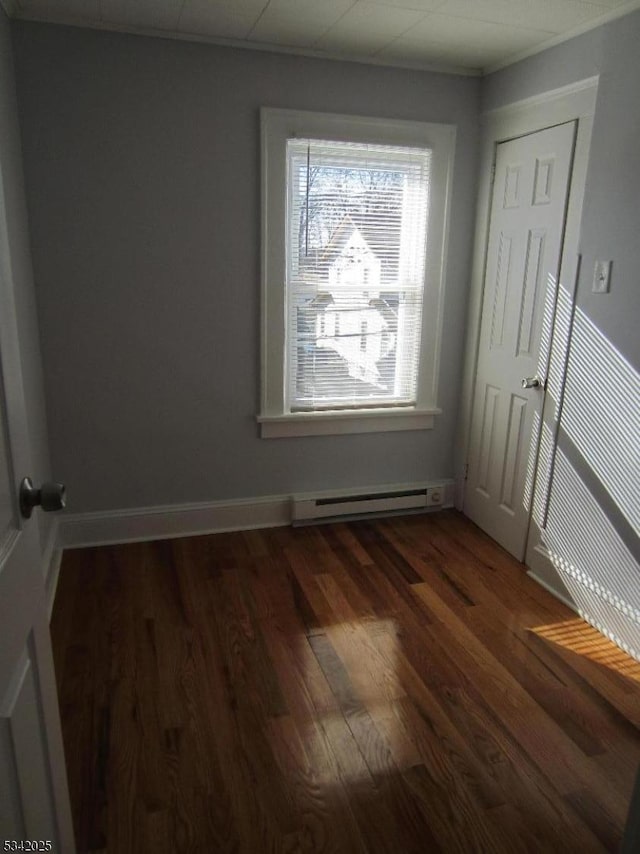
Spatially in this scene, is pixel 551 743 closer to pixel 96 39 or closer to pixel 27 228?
pixel 27 228

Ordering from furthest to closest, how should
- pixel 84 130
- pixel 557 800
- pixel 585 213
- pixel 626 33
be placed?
1. pixel 84 130
2. pixel 585 213
3. pixel 626 33
4. pixel 557 800

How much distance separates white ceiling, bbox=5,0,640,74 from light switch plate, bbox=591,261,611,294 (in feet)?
2.98

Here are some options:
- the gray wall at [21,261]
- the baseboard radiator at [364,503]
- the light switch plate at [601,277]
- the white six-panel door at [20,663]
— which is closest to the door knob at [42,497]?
the white six-panel door at [20,663]

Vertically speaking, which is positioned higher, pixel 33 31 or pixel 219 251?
pixel 33 31

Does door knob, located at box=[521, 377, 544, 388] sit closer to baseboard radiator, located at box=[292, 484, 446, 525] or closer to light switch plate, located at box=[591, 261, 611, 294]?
light switch plate, located at box=[591, 261, 611, 294]

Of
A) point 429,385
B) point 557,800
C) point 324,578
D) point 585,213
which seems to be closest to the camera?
point 557,800

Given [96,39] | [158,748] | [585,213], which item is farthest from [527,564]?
[96,39]

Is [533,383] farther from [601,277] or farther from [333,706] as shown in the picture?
[333,706]

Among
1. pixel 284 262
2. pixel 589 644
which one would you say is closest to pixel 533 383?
pixel 589 644

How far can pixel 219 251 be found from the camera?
9.32 feet

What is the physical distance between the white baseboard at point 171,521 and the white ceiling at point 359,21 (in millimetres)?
2203

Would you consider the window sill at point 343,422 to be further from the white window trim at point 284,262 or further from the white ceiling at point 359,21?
the white ceiling at point 359,21

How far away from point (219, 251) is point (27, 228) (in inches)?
33.1

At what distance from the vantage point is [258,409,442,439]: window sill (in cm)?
313
